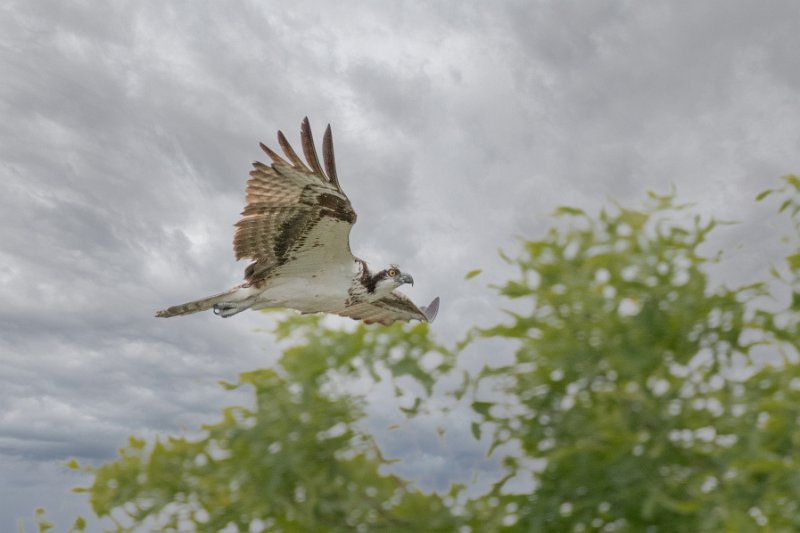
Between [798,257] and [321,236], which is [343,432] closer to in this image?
[798,257]

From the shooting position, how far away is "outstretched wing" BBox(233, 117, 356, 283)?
8586 millimetres

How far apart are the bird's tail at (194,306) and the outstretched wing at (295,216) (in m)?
0.38

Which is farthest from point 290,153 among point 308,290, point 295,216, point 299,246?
point 308,290

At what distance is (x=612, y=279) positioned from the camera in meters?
1.99

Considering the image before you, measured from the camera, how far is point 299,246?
31.9ft

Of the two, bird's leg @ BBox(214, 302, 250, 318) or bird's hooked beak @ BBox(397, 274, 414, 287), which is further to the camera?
bird's hooked beak @ BBox(397, 274, 414, 287)

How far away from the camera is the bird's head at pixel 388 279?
1109 centimetres

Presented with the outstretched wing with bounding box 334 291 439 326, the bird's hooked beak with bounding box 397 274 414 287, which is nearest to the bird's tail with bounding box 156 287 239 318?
the outstretched wing with bounding box 334 291 439 326

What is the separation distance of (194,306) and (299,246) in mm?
1675

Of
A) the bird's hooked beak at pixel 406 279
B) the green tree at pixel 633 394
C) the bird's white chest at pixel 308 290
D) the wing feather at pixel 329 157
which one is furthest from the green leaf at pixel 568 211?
the bird's hooked beak at pixel 406 279

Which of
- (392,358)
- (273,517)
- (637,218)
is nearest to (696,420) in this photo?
(637,218)

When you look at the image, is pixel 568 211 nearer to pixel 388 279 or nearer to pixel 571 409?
pixel 571 409

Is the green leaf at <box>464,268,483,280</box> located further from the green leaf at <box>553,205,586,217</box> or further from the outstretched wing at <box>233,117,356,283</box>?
the outstretched wing at <box>233,117,356,283</box>

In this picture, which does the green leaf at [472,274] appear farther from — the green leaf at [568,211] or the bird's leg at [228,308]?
the bird's leg at [228,308]
